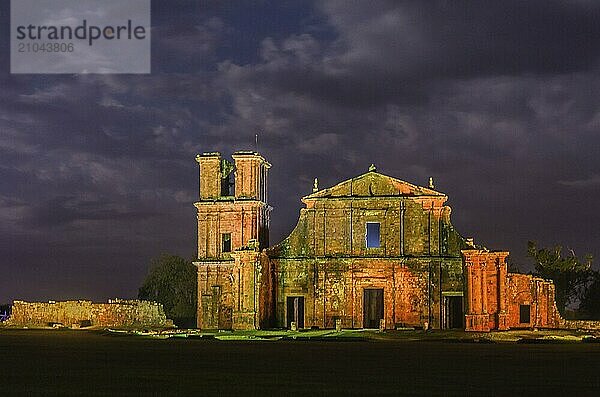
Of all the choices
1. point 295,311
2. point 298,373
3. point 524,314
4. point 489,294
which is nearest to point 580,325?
point 524,314

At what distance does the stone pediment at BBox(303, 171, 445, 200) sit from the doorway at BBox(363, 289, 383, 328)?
7659 mm

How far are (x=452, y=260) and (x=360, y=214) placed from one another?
5.21 metres

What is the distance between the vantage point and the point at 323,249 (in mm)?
50375

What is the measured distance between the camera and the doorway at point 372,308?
179 feet

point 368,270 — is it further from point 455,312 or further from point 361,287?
point 455,312

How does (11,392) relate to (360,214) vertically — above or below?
below

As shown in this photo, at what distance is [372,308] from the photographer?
186 ft

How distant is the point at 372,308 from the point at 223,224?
34.1 ft

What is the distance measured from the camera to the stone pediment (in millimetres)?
49812

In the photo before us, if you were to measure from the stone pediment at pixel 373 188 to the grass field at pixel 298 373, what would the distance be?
74.5 feet

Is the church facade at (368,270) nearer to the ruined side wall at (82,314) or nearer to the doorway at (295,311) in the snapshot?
the doorway at (295,311)

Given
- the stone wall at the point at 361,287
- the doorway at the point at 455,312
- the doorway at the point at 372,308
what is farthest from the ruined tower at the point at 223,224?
the doorway at the point at 455,312

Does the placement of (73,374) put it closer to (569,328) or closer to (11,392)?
(11,392)

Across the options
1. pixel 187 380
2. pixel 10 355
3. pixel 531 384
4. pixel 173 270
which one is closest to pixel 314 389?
pixel 187 380
